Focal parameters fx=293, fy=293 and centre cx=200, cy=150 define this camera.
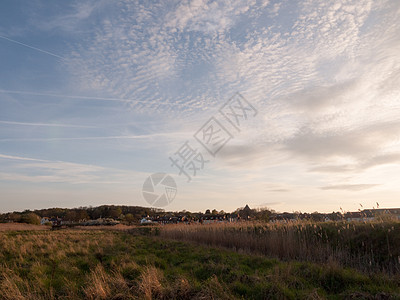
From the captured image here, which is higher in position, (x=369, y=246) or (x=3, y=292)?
(x=369, y=246)

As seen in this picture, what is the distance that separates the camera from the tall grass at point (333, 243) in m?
9.49

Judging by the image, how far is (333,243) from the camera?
11.5m

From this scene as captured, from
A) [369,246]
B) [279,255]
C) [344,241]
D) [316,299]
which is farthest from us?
[279,255]

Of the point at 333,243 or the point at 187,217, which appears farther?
the point at 187,217

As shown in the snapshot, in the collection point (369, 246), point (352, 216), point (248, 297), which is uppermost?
point (352, 216)

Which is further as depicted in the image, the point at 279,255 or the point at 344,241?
the point at 279,255

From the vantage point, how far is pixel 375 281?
7.01 metres

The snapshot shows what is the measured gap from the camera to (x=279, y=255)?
1200 cm

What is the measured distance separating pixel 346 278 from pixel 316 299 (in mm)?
1979

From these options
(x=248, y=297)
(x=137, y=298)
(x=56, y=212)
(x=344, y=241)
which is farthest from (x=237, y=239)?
(x=56, y=212)

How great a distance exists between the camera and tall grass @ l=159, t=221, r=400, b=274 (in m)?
9.49

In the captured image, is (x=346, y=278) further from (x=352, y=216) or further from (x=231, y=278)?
(x=352, y=216)

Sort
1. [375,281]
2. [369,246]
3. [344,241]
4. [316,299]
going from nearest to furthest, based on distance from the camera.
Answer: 1. [316,299]
2. [375,281]
3. [369,246]
4. [344,241]

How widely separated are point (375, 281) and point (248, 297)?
10.7 feet
